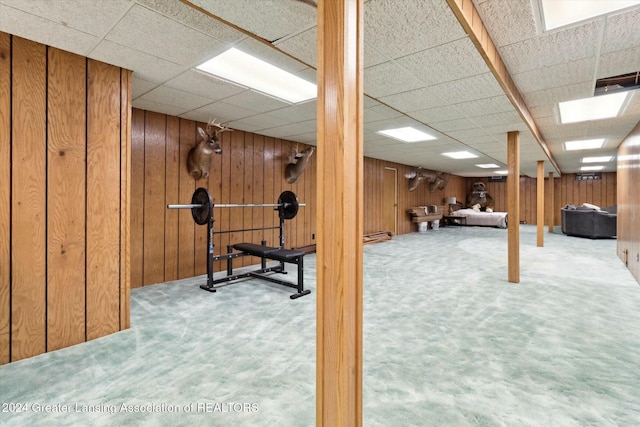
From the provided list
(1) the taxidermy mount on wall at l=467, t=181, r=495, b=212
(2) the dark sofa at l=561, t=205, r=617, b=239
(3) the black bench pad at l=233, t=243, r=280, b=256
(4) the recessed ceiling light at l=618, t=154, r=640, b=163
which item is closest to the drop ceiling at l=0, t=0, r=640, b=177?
(4) the recessed ceiling light at l=618, t=154, r=640, b=163

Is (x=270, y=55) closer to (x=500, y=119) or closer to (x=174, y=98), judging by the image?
(x=174, y=98)

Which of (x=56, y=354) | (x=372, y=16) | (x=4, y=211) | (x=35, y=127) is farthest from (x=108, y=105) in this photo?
(x=372, y=16)

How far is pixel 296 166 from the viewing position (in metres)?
5.84

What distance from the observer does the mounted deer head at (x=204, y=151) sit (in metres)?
4.18

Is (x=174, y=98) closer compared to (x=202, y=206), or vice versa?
(x=174, y=98)

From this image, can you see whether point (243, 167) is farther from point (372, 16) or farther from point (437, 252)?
point (437, 252)

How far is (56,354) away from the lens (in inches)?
90.7

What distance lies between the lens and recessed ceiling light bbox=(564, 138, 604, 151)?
601cm

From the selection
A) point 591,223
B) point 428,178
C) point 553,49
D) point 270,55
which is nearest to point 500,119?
point 553,49

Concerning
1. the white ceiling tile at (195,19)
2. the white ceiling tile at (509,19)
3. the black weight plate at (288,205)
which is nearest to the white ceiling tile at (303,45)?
the white ceiling tile at (195,19)

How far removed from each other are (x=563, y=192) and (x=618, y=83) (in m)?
12.1

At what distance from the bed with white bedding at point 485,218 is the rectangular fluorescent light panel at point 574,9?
1182 centimetres

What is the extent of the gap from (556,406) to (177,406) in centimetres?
209

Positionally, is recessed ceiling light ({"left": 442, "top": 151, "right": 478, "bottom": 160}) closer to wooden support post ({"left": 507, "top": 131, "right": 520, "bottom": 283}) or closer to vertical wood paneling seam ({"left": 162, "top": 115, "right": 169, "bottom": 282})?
wooden support post ({"left": 507, "top": 131, "right": 520, "bottom": 283})
